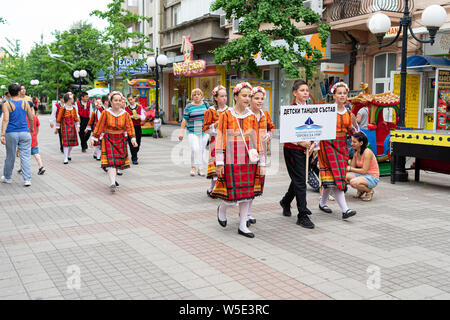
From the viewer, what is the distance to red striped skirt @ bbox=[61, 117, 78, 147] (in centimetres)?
1302

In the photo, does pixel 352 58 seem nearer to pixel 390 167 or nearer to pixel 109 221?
pixel 390 167

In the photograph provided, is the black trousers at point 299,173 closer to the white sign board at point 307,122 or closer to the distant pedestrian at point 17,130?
the white sign board at point 307,122

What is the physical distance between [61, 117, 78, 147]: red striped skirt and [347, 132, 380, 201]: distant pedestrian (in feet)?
25.2

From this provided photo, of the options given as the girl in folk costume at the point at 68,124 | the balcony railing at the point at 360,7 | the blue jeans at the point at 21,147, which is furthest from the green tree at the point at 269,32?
the blue jeans at the point at 21,147

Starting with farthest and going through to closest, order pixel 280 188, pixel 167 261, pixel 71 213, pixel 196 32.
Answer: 1. pixel 196 32
2. pixel 280 188
3. pixel 71 213
4. pixel 167 261

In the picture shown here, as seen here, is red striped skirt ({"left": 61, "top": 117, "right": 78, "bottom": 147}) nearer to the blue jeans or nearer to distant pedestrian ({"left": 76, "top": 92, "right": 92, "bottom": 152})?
distant pedestrian ({"left": 76, "top": 92, "right": 92, "bottom": 152})

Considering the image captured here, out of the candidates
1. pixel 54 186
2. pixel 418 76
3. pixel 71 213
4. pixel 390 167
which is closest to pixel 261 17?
pixel 418 76

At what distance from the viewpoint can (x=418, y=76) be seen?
13648mm

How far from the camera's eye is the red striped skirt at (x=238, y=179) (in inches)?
232

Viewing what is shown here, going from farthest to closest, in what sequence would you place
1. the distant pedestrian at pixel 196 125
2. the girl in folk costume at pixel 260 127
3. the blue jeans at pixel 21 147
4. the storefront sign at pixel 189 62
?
the storefront sign at pixel 189 62
the distant pedestrian at pixel 196 125
the blue jeans at pixel 21 147
the girl in folk costume at pixel 260 127

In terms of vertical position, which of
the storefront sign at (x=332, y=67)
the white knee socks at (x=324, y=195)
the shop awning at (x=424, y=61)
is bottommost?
the white knee socks at (x=324, y=195)

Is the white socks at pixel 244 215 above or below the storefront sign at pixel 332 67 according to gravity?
below

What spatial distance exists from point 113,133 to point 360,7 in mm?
10527
